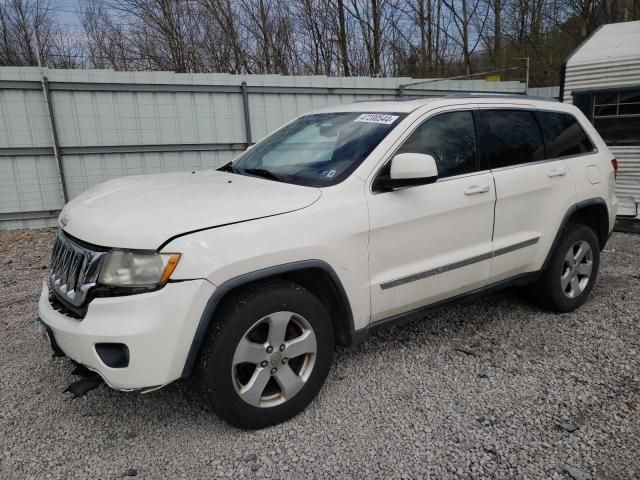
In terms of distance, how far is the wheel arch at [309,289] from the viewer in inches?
92.9

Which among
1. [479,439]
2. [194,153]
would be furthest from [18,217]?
[479,439]

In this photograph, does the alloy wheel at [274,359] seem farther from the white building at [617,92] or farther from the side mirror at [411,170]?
the white building at [617,92]

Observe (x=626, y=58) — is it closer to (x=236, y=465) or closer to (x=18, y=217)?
(x=236, y=465)

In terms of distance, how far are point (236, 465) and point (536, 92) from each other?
11874 millimetres

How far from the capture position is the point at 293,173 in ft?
10.3

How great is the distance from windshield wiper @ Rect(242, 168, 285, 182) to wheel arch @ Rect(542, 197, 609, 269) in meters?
2.22

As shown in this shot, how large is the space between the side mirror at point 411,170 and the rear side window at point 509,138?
85 cm

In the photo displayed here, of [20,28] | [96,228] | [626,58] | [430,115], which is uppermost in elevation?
[20,28]

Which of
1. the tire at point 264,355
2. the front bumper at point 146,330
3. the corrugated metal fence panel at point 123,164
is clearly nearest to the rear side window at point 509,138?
the tire at point 264,355

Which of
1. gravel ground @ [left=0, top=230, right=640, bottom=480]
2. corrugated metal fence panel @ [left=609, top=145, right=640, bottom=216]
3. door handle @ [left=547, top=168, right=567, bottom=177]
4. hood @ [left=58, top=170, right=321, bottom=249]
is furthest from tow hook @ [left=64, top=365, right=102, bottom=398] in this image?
corrugated metal fence panel @ [left=609, top=145, right=640, bottom=216]

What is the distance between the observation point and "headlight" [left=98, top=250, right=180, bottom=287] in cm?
228

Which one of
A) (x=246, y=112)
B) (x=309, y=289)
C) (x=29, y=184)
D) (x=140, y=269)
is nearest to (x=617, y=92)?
(x=246, y=112)

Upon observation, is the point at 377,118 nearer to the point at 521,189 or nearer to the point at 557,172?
the point at 521,189

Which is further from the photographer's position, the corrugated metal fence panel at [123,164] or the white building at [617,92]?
the corrugated metal fence panel at [123,164]
